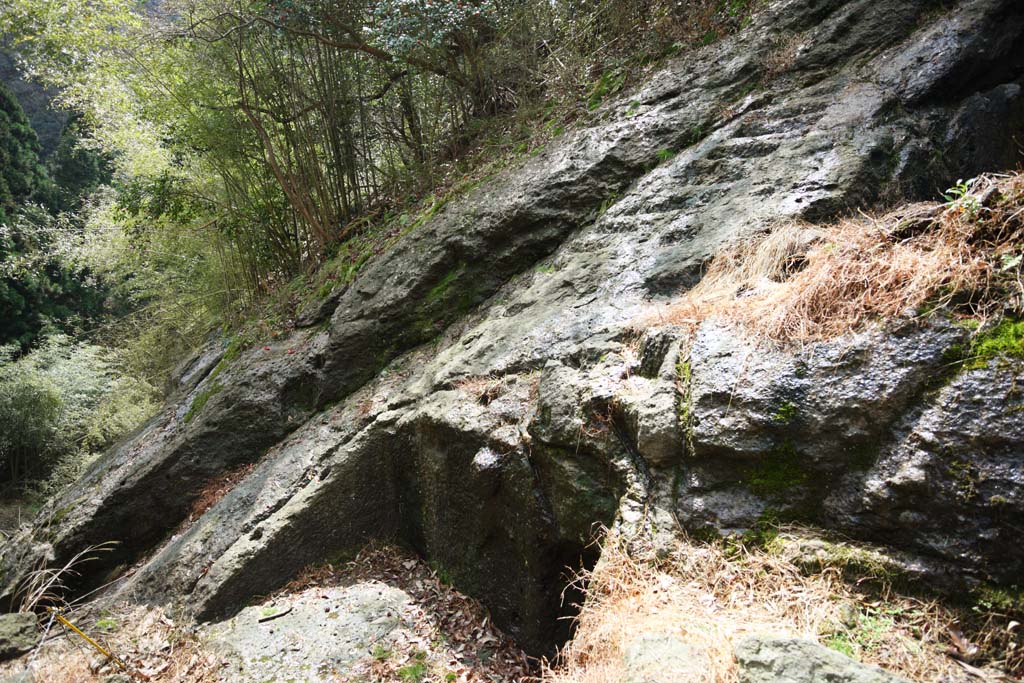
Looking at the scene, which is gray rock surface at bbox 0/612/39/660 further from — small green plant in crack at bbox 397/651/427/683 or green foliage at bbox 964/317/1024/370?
green foliage at bbox 964/317/1024/370

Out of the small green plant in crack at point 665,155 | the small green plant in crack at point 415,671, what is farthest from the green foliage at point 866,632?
the small green plant in crack at point 665,155

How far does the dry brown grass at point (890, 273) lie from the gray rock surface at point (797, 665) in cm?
123

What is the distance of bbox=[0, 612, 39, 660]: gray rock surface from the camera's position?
4.14 meters

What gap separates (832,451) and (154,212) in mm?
10589

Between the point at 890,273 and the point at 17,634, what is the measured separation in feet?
20.2

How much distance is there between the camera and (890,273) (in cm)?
241

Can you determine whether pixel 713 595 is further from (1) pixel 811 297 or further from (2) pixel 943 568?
(1) pixel 811 297

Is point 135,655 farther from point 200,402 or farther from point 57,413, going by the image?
point 57,413

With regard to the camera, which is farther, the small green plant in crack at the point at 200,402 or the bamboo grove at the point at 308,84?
the bamboo grove at the point at 308,84

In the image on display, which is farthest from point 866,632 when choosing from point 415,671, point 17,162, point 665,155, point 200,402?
point 17,162

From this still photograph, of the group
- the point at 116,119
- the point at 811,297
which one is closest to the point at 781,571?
the point at 811,297

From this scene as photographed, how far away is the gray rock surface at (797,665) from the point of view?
165 cm

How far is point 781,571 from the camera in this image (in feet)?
7.24

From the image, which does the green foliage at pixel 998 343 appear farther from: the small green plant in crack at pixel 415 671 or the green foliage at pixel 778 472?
the small green plant in crack at pixel 415 671
